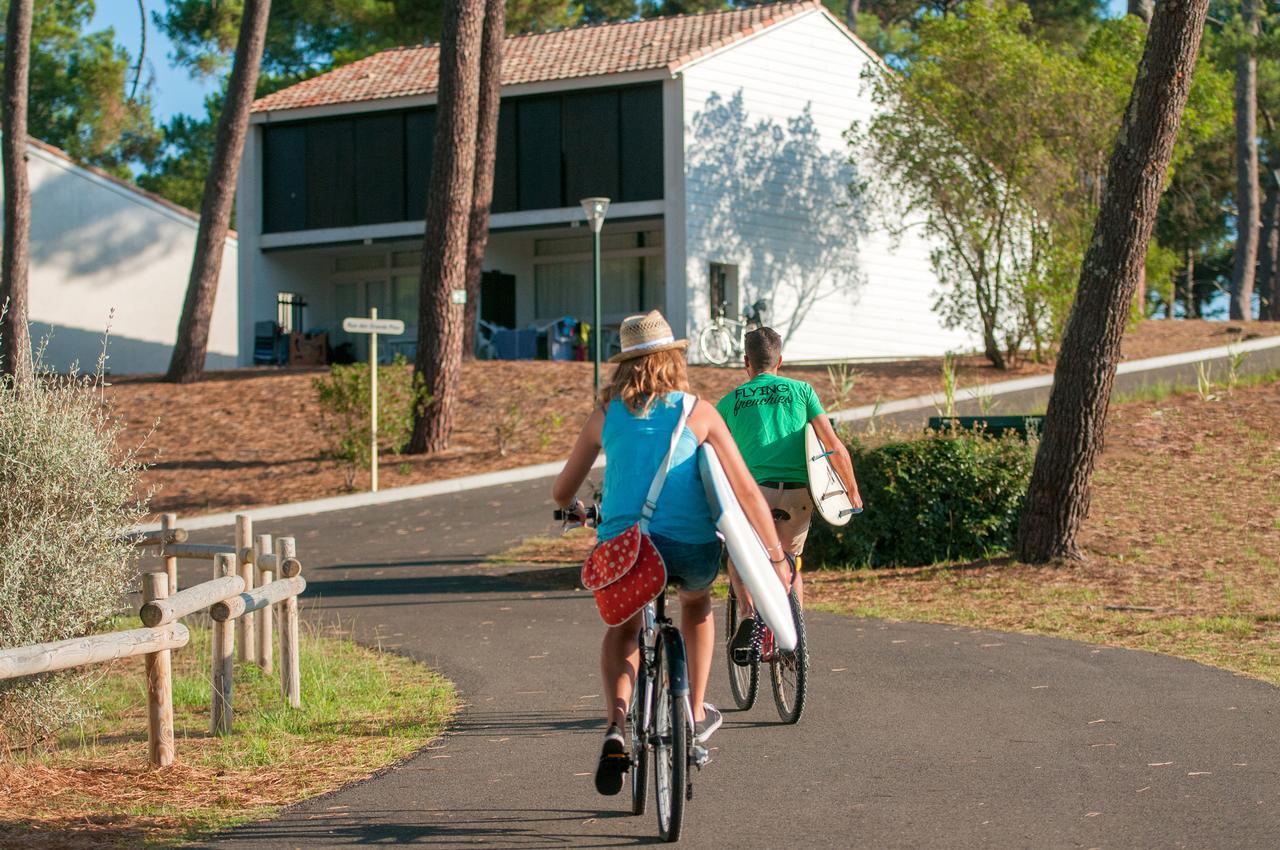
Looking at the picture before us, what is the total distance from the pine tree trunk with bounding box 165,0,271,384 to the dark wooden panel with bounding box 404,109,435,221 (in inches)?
228

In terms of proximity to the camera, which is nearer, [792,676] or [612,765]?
[612,765]

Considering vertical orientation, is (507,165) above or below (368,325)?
above

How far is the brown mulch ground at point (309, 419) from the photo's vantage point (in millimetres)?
22531

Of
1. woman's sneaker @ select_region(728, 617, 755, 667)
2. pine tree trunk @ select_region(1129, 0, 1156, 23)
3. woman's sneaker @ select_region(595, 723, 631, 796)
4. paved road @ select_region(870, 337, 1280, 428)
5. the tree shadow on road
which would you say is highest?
pine tree trunk @ select_region(1129, 0, 1156, 23)

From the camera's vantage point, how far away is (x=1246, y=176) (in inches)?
1722

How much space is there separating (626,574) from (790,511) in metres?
2.80

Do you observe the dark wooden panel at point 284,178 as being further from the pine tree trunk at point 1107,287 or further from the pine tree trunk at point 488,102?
the pine tree trunk at point 1107,287

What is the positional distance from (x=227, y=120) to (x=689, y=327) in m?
9.55

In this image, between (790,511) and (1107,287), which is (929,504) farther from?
(790,511)

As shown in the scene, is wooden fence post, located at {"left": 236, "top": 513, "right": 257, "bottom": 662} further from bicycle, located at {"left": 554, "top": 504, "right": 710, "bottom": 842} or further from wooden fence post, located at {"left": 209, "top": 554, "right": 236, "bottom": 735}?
bicycle, located at {"left": 554, "top": 504, "right": 710, "bottom": 842}

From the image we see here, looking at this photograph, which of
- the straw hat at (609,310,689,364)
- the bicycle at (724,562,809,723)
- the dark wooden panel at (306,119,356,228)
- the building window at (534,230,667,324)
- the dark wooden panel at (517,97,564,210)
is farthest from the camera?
the dark wooden panel at (306,119,356,228)

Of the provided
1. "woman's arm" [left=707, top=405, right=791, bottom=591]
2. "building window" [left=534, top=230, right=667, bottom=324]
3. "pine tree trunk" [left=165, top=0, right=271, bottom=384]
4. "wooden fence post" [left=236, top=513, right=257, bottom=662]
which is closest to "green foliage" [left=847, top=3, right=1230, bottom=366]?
"building window" [left=534, top=230, right=667, bottom=324]

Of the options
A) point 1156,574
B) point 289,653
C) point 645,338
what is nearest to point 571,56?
point 1156,574

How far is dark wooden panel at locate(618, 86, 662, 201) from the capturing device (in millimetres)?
32219
